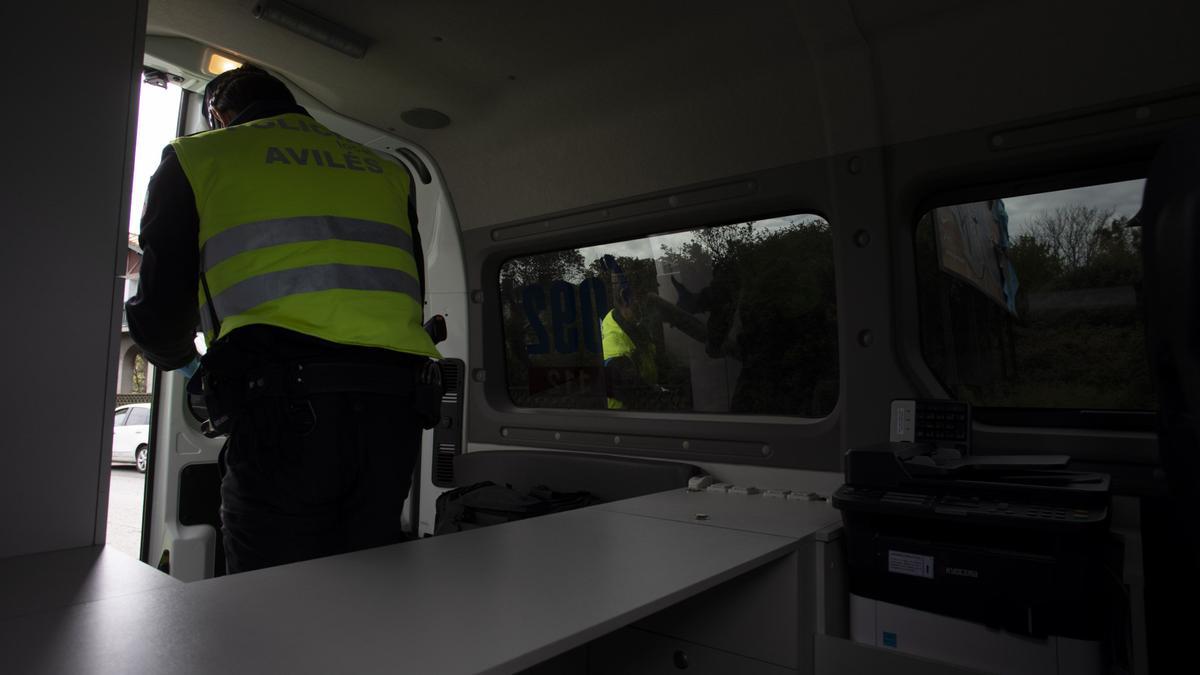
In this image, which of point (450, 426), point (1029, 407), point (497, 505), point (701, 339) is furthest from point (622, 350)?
point (1029, 407)

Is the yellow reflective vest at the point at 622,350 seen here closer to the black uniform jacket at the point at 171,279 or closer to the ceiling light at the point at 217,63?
the black uniform jacket at the point at 171,279

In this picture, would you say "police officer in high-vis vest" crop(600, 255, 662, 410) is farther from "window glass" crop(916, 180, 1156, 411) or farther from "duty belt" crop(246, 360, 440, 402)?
"duty belt" crop(246, 360, 440, 402)

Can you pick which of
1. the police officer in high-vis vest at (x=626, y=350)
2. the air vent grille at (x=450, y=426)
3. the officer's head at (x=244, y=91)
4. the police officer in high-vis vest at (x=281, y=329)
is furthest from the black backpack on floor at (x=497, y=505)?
the officer's head at (x=244, y=91)

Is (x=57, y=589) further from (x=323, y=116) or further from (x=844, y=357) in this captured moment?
(x=323, y=116)

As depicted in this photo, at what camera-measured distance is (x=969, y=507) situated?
1671mm

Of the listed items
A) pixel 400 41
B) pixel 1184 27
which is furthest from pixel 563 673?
pixel 1184 27

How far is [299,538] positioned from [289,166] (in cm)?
87

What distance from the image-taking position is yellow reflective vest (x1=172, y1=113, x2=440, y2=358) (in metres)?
1.69

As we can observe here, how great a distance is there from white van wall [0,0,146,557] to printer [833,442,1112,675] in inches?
62.3

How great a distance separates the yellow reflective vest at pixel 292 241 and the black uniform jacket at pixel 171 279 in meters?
0.04

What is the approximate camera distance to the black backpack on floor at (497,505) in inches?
111

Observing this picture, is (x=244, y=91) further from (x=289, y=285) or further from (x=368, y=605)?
(x=368, y=605)


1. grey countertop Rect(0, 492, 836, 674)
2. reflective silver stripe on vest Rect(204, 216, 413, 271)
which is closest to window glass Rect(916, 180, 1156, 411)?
grey countertop Rect(0, 492, 836, 674)

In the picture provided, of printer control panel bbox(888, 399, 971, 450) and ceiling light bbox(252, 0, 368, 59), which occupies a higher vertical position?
ceiling light bbox(252, 0, 368, 59)
